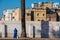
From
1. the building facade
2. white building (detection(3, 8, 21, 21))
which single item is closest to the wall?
the building facade

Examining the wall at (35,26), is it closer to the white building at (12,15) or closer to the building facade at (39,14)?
the building facade at (39,14)

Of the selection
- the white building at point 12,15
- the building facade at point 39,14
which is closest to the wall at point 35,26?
the building facade at point 39,14

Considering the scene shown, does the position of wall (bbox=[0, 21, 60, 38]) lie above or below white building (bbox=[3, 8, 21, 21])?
below

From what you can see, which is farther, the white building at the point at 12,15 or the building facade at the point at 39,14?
the white building at the point at 12,15

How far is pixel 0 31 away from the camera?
29.3 meters

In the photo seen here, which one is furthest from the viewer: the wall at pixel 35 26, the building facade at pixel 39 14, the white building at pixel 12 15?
the white building at pixel 12 15

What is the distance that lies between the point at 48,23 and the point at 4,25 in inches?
221

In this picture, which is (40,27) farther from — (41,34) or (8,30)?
(8,30)

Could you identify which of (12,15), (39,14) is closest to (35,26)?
(39,14)

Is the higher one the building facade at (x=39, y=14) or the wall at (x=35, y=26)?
the building facade at (x=39, y=14)

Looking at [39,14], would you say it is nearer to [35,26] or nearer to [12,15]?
[12,15]

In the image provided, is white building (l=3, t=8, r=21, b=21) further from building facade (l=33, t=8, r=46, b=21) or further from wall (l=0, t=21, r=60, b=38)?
wall (l=0, t=21, r=60, b=38)

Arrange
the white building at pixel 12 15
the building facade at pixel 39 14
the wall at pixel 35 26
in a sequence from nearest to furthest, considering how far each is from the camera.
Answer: the wall at pixel 35 26 → the building facade at pixel 39 14 → the white building at pixel 12 15

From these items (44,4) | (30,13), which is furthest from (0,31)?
(44,4)
